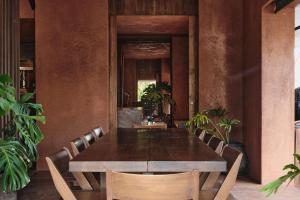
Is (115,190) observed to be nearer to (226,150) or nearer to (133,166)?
(133,166)

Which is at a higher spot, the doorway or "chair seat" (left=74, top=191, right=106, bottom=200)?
the doorway

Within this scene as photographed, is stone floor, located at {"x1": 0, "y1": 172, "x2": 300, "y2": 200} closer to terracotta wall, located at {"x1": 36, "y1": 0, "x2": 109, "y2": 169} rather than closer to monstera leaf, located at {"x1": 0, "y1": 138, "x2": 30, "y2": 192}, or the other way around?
terracotta wall, located at {"x1": 36, "y1": 0, "x2": 109, "y2": 169}

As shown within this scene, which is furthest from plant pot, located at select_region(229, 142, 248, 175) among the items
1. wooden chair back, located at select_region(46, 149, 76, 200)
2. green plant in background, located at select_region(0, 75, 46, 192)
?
wooden chair back, located at select_region(46, 149, 76, 200)

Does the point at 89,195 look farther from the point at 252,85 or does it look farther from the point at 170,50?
the point at 170,50

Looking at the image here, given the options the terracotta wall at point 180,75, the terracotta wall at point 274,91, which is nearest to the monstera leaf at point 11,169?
the terracotta wall at point 274,91

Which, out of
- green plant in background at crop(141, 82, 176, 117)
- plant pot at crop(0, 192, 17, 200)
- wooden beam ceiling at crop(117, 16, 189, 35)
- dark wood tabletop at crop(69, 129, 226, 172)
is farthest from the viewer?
green plant in background at crop(141, 82, 176, 117)

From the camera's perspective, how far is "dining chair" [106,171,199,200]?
6.19ft

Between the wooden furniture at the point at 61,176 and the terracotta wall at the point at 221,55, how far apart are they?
3.90m

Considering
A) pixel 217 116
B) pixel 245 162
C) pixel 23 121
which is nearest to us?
pixel 23 121

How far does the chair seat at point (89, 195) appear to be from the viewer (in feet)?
8.57

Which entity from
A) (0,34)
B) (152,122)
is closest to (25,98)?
(0,34)

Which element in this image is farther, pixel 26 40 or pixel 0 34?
pixel 26 40

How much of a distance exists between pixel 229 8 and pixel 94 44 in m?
2.32

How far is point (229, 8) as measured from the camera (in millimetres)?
6422
